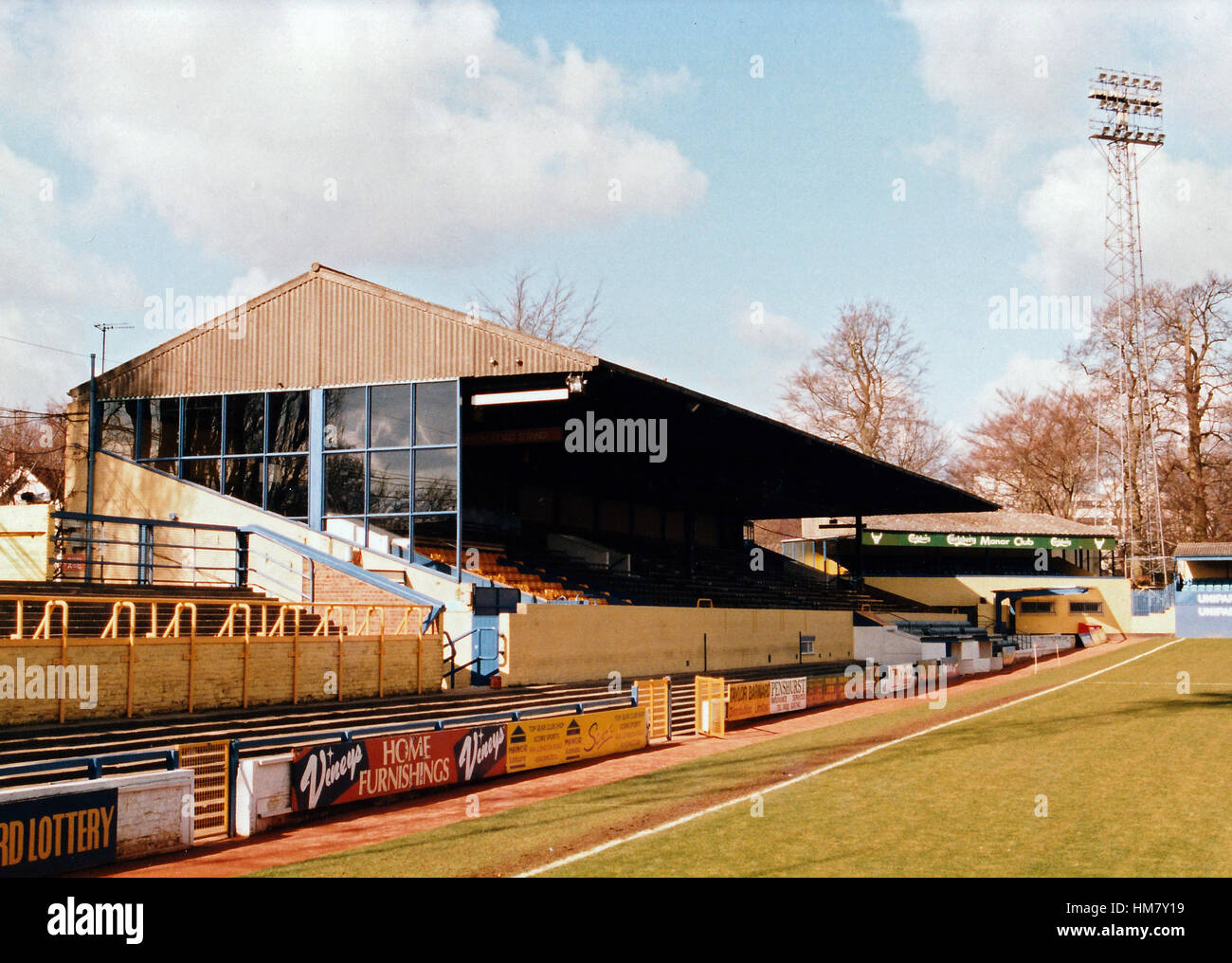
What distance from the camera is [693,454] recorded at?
40.7 meters

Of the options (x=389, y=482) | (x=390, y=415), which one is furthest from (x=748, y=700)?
(x=390, y=415)

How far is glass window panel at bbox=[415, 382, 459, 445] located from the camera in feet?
87.1

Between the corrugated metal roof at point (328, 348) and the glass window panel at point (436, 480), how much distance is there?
2.03m

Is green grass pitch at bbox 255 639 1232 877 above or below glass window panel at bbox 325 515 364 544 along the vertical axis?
below

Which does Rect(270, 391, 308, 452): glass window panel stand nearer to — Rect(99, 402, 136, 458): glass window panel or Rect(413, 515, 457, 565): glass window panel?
Rect(413, 515, 457, 565): glass window panel

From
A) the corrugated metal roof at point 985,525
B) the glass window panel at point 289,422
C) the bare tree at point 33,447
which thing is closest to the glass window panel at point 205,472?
the glass window panel at point 289,422

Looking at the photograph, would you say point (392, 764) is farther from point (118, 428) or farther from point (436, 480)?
point (118, 428)

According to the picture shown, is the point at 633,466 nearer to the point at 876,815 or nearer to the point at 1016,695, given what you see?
the point at 1016,695

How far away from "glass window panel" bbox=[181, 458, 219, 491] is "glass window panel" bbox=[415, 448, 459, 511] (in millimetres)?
6171

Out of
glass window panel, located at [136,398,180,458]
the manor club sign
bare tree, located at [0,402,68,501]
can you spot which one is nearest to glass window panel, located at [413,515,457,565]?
glass window panel, located at [136,398,180,458]

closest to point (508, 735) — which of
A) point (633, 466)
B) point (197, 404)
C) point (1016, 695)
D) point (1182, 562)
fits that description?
point (197, 404)

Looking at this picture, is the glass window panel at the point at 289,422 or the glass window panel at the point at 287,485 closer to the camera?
the glass window panel at the point at 287,485

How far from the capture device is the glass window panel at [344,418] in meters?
27.6

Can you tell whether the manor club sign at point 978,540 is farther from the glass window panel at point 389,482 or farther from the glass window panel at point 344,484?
the glass window panel at point 344,484
